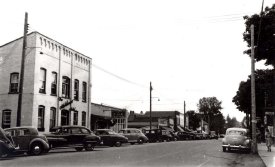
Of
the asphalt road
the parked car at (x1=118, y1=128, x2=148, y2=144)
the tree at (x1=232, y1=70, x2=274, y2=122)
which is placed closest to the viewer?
the asphalt road

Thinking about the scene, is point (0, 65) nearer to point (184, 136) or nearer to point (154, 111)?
point (184, 136)

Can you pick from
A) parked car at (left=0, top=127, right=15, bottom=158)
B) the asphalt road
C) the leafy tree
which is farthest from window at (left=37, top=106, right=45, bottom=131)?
the leafy tree

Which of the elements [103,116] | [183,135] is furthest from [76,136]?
[183,135]

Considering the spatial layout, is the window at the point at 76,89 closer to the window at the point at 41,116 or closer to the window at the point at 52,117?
the window at the point at 52,117

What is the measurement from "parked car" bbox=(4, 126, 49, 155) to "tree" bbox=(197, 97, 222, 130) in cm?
11997

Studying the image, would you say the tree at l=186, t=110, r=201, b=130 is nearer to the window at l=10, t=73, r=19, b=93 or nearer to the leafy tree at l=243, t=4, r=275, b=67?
the leafy tree at l=243, t=4, r=275, b=67

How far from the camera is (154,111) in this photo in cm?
9269

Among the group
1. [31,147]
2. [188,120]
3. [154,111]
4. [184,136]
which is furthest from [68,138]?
[188,120]

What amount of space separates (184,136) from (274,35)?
96.2ft

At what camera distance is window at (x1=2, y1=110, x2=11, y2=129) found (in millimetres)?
27062

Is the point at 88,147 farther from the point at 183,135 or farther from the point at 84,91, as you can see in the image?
the point at 183,135

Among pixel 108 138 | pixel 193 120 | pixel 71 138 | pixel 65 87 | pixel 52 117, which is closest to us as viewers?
pixel 71 138

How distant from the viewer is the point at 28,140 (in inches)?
707

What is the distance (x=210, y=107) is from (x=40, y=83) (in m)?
113
